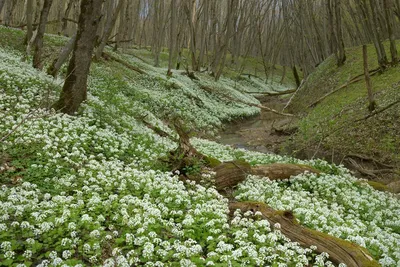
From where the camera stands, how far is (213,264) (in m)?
4.76

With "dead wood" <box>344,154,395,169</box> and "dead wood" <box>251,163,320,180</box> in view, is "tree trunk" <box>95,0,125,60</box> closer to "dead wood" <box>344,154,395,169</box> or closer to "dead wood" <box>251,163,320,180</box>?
"dead wood" <box>251,163,320,180</box>

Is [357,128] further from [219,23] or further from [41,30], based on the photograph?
[219,23]

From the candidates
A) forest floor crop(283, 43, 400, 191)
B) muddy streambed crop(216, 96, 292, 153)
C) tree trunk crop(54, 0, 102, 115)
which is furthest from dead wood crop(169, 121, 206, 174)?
muddy streambed crop(216, 96, 292, 153)

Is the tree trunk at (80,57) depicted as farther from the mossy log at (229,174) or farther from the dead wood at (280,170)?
the dead wood at (280,170)

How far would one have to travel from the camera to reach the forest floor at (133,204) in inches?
201

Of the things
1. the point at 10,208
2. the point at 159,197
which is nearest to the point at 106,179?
the point at 159,197

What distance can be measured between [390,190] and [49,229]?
9.61m

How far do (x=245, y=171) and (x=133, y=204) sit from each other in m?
3.96

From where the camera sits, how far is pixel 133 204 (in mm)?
6609

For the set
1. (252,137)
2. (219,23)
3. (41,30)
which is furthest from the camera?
(219,23)

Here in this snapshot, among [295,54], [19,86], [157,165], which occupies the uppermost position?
[295,54]

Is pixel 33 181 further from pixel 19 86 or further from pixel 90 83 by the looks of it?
pixel 90 83

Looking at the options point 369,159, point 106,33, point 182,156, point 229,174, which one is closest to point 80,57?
point 182,156

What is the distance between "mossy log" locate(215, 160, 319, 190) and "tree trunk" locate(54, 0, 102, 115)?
16.9ft
